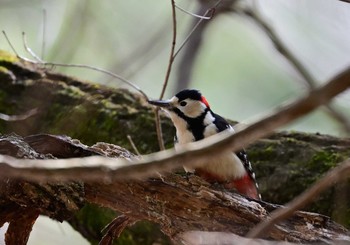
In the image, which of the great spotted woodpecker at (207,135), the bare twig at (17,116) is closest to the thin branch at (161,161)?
the great spotted woodpecker at (207,135)

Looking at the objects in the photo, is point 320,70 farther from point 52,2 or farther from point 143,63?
point 52,2

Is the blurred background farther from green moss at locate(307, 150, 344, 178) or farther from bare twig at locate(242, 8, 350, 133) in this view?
green moss at locate(307, 150, 344, 178)

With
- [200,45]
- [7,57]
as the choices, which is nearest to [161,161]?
[7,57]

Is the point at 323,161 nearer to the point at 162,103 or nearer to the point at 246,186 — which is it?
the point at 246,186

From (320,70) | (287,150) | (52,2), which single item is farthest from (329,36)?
(52,2)

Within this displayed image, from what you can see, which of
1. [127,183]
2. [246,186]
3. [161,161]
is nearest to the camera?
[161,161]

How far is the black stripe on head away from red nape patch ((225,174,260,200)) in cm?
44

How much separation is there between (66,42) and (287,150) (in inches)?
68.8

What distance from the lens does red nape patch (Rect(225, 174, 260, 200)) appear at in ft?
9.25

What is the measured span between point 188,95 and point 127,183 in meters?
0.98

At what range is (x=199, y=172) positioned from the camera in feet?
9.06

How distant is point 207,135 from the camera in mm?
2861

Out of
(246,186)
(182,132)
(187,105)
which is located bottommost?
(246,186)

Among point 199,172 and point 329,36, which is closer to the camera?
point 199,172
